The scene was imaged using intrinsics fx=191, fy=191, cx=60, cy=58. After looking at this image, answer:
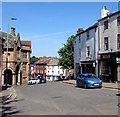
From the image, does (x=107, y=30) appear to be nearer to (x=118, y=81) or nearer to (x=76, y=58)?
(x=118, y=81)

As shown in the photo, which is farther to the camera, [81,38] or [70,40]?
[70,40]

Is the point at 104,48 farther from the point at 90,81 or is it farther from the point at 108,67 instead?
the point at 90,81

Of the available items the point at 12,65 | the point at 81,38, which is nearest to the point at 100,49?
the point at 81,38

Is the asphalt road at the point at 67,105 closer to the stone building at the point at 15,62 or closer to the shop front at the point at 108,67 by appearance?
the shop front at the point at 108,67

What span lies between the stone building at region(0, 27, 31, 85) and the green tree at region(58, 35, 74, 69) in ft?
26.9

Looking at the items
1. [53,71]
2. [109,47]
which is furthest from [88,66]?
[53,71]

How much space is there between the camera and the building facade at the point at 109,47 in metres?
22.5

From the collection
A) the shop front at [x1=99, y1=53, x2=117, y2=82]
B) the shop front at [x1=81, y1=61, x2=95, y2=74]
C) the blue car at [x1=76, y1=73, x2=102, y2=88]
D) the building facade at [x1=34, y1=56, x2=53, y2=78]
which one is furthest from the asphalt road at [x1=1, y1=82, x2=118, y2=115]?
the building facade at [x1=34, y1=56, x2=53, y2=78]

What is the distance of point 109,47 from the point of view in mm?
23875

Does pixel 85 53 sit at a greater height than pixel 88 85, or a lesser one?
greater

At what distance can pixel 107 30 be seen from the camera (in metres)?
24.5

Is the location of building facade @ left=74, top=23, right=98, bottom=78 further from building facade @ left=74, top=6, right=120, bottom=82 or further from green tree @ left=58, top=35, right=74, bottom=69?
green tree @ left=58, top=35, right=74, bottom=69

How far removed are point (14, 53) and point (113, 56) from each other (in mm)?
21691

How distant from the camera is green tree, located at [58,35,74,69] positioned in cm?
4488
